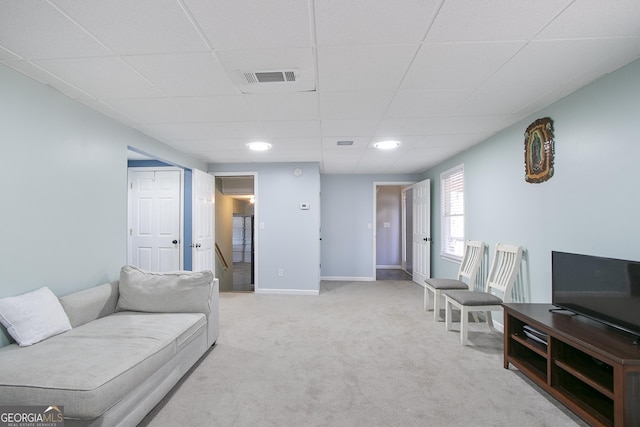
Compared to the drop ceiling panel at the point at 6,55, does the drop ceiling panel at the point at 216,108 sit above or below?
below

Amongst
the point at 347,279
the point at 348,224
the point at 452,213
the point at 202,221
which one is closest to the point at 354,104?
the point at 452,213

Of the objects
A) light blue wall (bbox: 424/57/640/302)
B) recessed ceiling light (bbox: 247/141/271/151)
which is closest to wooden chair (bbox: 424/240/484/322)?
light blue wall (bbox: 424/57/640/302)

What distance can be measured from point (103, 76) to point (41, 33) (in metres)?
0.47

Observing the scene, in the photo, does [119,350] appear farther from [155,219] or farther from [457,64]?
[155,219]

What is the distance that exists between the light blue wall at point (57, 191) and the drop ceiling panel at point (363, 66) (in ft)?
6.95

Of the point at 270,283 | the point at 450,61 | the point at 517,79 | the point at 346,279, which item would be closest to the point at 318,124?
the point at 450,61

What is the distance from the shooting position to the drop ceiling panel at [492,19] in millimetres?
1372

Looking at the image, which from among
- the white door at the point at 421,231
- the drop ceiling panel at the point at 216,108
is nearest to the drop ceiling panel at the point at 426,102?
the drop ceiling panel at the point at 216,108

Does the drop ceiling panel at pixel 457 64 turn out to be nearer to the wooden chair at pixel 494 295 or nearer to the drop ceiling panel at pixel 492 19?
the drop ceiling panel at pixel 492 19

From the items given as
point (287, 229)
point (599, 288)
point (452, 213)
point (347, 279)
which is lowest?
point (347, 279)

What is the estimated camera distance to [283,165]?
5105mm

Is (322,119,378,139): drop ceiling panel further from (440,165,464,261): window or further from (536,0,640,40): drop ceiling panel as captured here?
(440,165,464,261): window

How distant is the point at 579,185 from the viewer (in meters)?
2.29

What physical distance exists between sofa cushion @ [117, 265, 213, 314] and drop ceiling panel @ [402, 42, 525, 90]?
250 cm
